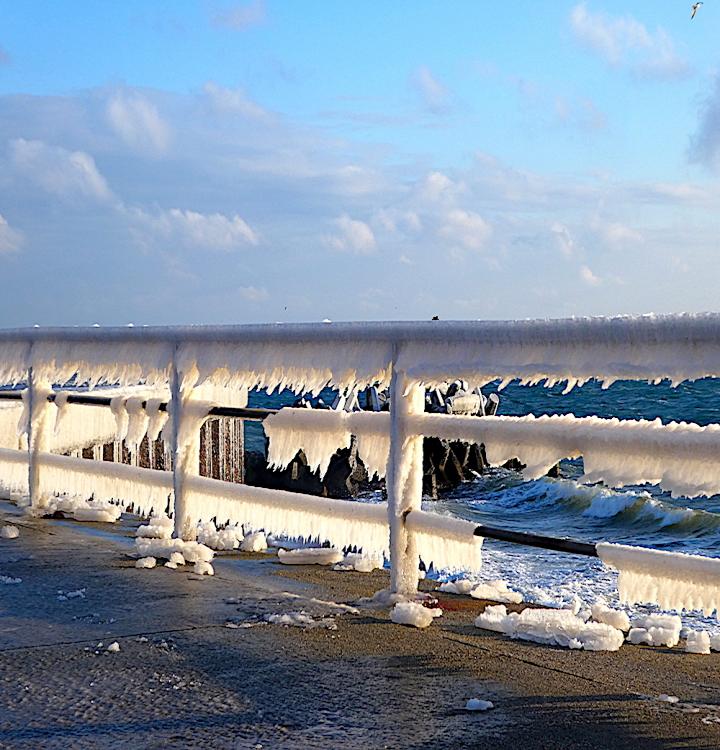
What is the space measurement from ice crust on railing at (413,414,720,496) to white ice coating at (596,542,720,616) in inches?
8.0

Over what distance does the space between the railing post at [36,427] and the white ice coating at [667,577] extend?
13.3 ft

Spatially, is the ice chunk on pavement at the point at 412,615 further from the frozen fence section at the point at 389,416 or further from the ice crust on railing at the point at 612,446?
the ice crust on railing at the point at 612,446

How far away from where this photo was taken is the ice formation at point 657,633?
3.77 metres

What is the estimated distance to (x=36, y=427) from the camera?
6688 millimetres

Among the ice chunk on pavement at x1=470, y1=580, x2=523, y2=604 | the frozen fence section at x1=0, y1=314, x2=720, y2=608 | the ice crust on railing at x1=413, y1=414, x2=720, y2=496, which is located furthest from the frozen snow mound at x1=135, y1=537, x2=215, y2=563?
the ice crust on railing at x1=413, y1=414, x2=720, y2=496

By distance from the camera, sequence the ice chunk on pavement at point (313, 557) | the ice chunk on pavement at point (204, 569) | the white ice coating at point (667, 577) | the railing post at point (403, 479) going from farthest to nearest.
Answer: the ice chunk on pavement at point (313, 557), the ice chunk on pavement at point (204, 569), the railing post at point (403, 479), the white ice coating at point (667, 577)

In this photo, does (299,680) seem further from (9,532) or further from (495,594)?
(9,532)

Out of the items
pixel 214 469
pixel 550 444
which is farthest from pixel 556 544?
pixel 214 469

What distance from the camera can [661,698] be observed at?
308 centimetres

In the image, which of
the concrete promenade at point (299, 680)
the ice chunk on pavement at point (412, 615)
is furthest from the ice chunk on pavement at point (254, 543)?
the ice chunk on pavement at point (412, 615)

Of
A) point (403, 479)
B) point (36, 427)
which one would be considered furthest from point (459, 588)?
point (36, 427)

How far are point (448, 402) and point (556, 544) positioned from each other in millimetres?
21269

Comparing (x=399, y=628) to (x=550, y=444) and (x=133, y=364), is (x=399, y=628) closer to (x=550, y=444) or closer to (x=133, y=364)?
(x=550, y=444)

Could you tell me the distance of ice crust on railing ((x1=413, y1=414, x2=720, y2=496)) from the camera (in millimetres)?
3297
